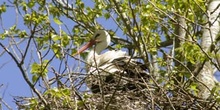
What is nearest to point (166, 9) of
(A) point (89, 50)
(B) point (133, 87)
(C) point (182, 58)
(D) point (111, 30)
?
(C) point (182, 58)

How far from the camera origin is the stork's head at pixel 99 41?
40.2ft

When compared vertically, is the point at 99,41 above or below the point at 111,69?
above

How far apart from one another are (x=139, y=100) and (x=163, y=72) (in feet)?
3.29

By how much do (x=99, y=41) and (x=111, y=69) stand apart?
6.59ft

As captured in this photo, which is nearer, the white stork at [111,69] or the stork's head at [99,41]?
the white stork at [111,69]

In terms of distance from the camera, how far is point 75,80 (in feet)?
30.5

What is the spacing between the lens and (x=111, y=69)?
1038 centimetres

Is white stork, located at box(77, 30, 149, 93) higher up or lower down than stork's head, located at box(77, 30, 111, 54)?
lower down

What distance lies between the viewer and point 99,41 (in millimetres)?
12336

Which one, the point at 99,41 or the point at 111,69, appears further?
the point at 99,41

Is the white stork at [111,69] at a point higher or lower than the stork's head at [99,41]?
lower

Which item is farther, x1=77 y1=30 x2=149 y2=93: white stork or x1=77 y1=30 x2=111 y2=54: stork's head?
x1=77 y1=30 x2=111 y2=54: stork's head

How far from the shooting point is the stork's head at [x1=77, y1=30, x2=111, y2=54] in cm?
1226

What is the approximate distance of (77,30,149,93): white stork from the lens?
30.1 feet
